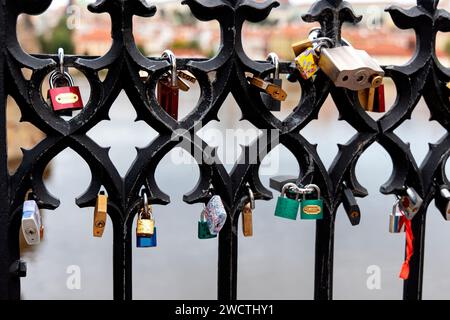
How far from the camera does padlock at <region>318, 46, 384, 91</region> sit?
1.16m

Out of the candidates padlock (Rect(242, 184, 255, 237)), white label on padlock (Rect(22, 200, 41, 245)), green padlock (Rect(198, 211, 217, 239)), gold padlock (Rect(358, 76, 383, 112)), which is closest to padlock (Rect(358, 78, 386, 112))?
gold padlock (Rect(358, 76, 383, 112))

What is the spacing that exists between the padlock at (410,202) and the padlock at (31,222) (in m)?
0.78

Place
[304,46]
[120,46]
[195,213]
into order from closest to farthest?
[120,46] < [304,46] < [195,213]

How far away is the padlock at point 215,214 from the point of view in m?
1.18

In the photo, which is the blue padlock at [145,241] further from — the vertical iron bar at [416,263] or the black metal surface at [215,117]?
the vertical iron bar at [416,263]

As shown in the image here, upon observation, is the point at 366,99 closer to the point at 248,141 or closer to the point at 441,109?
the point at 441,109

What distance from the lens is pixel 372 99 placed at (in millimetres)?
1315

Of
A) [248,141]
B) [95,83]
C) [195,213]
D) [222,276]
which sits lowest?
[195,213]

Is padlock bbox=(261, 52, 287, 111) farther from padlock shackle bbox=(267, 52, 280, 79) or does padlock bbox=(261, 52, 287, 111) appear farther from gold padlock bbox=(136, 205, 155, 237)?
gold padlock bbox=(136, 205, 155, 237)

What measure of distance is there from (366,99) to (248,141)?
0.29 metres

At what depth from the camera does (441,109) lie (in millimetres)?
1294

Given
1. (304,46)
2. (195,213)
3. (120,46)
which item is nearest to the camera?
(120,46)
